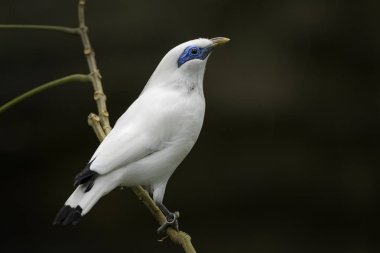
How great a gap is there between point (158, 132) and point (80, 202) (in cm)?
38

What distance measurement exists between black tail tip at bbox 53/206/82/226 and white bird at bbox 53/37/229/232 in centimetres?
8

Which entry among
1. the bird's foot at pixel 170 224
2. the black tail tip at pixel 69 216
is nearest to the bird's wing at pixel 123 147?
the black tail tip at pixel 69 216

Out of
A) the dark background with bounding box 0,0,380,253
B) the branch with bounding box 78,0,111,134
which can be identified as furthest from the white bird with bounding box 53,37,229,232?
the dark background with bounding box 0,0,380,253

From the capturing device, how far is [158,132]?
108 inches

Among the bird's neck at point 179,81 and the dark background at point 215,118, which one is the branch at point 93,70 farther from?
the dark background at point 215,118

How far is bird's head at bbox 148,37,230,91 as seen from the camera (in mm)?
2746

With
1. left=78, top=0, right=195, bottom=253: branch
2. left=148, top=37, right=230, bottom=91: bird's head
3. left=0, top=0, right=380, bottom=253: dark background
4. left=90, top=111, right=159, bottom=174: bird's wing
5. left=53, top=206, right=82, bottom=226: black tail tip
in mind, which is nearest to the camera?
left=53, top=206, right=82, bottom=226: black tail tip

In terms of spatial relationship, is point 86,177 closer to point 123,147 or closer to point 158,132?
point 123,147

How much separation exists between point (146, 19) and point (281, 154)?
4.00 ft

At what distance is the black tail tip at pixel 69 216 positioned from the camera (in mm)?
2420

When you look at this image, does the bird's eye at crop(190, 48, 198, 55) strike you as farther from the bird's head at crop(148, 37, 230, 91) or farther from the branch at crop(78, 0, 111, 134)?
the branch at crop(78, 0, 111, 134)

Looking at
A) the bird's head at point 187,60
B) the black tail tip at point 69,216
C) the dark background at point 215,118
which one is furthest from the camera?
the dark background at point 215,118

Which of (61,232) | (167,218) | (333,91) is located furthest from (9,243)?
(167,218)

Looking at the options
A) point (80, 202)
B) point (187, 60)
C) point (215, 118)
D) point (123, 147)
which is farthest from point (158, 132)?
point (215, 118)
